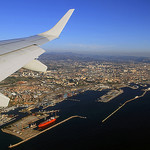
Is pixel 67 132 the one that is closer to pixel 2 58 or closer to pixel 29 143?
pixel 29 143

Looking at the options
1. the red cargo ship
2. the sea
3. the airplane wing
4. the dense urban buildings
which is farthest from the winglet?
the dense urban buildings

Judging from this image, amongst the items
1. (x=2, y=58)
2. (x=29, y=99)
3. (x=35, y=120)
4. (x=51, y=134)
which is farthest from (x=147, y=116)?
(x=2, y=58)

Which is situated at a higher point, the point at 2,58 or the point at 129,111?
the point at 2,58

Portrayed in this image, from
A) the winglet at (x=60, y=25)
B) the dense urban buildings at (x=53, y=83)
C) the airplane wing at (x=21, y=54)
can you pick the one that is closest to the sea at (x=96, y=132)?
the dense urban buildings at (x=53, y=83)

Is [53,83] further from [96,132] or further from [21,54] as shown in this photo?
[21,54]

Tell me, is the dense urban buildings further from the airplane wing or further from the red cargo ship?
the airplane wing

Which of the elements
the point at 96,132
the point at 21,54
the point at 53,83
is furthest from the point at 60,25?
the point at 53,83
